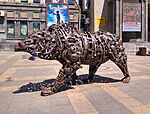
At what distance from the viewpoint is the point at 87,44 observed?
22.7ft

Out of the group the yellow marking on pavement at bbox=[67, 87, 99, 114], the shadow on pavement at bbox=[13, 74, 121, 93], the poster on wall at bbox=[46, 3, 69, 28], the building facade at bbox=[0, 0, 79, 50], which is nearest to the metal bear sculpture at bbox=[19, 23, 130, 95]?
the yellow marking on pavement at bbox=[67, 87, 99, 114]

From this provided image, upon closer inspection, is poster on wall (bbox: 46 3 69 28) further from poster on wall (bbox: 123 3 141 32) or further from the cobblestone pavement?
poster on wall (bbox: 123 3 141 32)

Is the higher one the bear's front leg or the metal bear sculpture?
the metal bear sculpture

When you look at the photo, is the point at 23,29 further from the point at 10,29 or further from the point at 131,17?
the point at 131,17

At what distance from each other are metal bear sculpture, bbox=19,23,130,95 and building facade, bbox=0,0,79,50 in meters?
27.3

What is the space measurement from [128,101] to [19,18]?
104 ft

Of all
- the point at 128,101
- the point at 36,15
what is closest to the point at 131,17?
the point at 36,15

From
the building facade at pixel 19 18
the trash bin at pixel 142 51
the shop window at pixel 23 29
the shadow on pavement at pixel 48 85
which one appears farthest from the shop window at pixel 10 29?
the shadow on pavement at pixel 48 85

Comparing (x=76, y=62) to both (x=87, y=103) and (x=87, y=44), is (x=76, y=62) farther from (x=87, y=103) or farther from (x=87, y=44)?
(x=87, y=103)

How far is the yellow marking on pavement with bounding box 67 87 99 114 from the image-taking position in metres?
4.95

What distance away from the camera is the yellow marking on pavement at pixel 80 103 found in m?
4.95

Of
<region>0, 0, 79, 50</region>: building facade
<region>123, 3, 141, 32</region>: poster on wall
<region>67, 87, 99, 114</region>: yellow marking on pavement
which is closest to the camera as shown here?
<region>67, 87, 99, 114</region>: yellow marking on pavement

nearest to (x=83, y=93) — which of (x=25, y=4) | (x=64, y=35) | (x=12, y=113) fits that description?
(x=64, y=35)

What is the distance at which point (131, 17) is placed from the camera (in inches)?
1016
